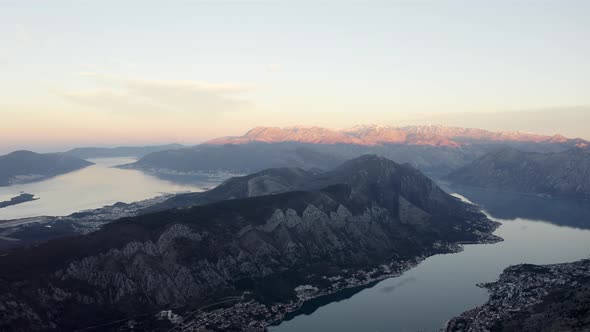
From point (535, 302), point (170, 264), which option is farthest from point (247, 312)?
point (535, 302)

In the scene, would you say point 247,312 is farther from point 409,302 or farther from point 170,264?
point 409,302

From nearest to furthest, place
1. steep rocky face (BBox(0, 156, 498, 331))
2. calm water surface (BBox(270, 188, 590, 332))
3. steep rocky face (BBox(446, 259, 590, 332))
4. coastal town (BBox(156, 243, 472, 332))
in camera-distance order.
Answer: steep rocky face (BBox(446, 259, 590, 332)) < steep rocky face (BBox(0, 156, 498, 331)) < coastal town (BBox(156, 243, 472, 332)) < calm water surface (BBox(270, 188, 590, 332))

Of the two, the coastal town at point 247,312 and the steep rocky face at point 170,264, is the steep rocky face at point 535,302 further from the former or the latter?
the steep rocky face at point 170,264

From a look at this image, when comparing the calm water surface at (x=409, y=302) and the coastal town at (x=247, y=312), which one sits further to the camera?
the calm water surface at (x=409, y=302)

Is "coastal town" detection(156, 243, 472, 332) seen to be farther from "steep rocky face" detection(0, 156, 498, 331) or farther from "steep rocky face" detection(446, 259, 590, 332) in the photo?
"steep rocky face" detection(446, 259, 590, 332)

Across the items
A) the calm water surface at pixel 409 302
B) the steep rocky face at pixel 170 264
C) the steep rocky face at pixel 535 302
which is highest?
the steep rocky face at pixel 170 264

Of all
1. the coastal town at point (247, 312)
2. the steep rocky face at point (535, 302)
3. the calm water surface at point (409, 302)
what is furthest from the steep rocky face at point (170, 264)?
the steep rocky face at point (535, 302)

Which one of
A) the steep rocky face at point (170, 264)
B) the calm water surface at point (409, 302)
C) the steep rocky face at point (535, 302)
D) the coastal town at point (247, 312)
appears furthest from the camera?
the calm water surface at point (409, 302)

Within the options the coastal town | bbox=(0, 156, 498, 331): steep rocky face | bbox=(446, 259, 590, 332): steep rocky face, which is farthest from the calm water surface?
bbox=(0, 156, 498, 331): steep rocky face
